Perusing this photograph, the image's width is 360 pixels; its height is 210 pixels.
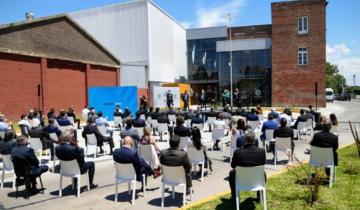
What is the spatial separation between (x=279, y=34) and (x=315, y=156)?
3452 cm

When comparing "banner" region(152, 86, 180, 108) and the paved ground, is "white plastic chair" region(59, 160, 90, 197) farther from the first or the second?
"banner" region(152, 86, 180, 108)

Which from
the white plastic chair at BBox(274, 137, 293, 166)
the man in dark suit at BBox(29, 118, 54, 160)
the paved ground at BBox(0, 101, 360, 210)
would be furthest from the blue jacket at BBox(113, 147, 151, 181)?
the man in dark suit at BBox(29, 118, 54, 160)

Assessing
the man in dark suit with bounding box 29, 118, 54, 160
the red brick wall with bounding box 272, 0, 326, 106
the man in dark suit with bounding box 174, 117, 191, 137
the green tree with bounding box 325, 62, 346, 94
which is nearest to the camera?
the man in dark suit with bounding box 174, 117, 191, 137

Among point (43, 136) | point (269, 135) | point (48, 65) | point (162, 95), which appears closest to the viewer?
point (43, 136)

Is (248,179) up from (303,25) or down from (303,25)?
down

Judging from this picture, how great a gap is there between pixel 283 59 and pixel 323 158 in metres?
34.1

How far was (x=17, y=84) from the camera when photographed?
25891mm

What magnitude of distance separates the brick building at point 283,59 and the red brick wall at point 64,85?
62.3 feet

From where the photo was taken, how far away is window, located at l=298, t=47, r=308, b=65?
40.2m

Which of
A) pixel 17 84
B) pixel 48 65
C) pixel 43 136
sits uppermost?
pixel 48 65

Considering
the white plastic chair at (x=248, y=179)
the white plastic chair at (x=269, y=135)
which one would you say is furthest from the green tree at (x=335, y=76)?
the white plastic chair at (x=248, y=179)

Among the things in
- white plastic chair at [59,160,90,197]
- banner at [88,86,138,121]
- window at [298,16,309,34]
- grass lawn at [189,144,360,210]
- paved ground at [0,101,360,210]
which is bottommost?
paved ground at [0,101,360,210]

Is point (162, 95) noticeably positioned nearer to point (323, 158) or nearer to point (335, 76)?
point (323, 158)

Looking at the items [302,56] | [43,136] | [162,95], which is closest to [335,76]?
[302,56]
